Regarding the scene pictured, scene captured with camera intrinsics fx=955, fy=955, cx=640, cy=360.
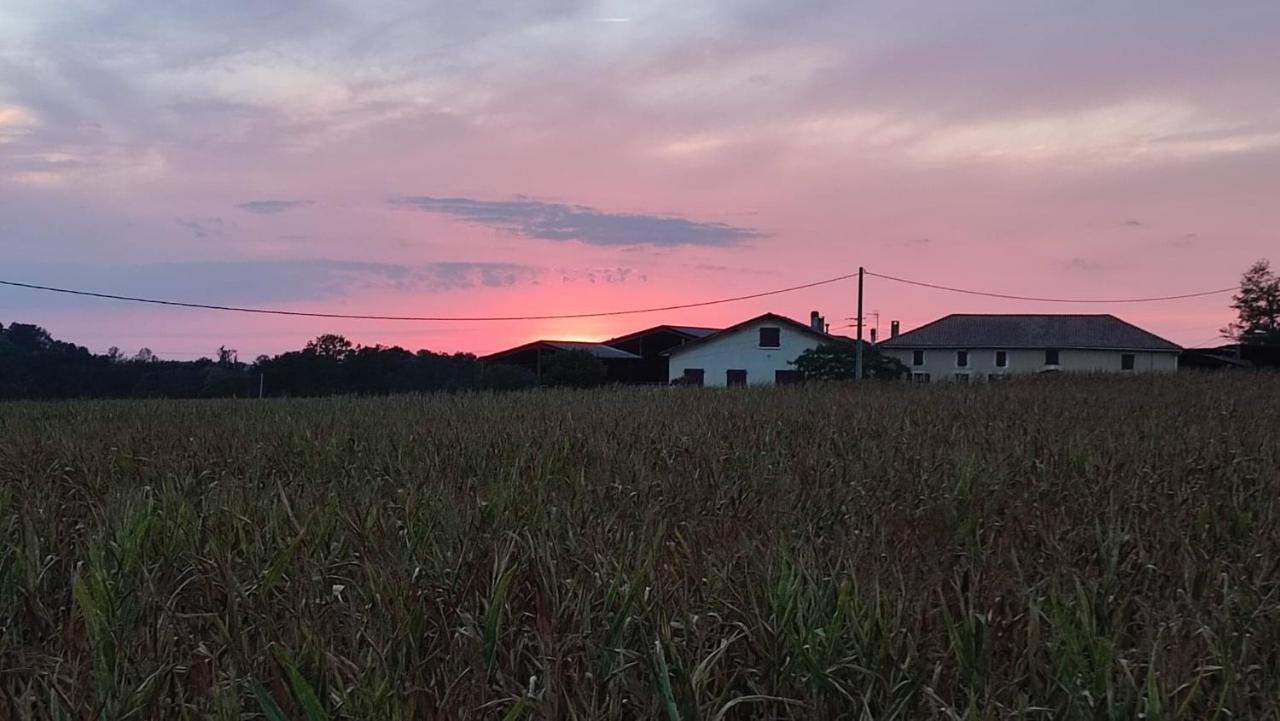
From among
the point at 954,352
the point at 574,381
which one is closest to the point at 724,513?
the point at 574,381

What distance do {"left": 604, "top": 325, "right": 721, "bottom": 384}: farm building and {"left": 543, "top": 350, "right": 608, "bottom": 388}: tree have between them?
1530 cm

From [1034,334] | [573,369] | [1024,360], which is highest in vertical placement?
[1034,334]

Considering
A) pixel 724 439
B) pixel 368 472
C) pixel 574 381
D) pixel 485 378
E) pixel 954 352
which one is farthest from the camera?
pixel 954 352

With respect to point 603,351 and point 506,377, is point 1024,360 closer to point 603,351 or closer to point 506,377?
point 603,351

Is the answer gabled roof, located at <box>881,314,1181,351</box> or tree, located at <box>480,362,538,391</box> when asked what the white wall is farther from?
gabled roof, located at <box>881,314,1181,351</box>

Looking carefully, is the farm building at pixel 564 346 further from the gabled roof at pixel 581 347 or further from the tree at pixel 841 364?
the tree at pixel 841 364

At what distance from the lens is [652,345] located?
62.9 m

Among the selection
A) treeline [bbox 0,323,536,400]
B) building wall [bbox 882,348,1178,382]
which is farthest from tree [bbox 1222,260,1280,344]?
treeline [bbox 0,323,536,400]

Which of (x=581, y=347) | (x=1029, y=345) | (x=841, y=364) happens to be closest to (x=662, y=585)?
(x=841, y=364)

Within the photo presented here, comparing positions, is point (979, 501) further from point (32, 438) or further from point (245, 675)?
point (32, 438)

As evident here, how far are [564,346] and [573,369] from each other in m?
10.3

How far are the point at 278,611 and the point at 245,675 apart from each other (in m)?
0.67

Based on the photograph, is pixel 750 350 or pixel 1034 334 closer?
pixel 750 350

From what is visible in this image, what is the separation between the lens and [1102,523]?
15.0 ft
